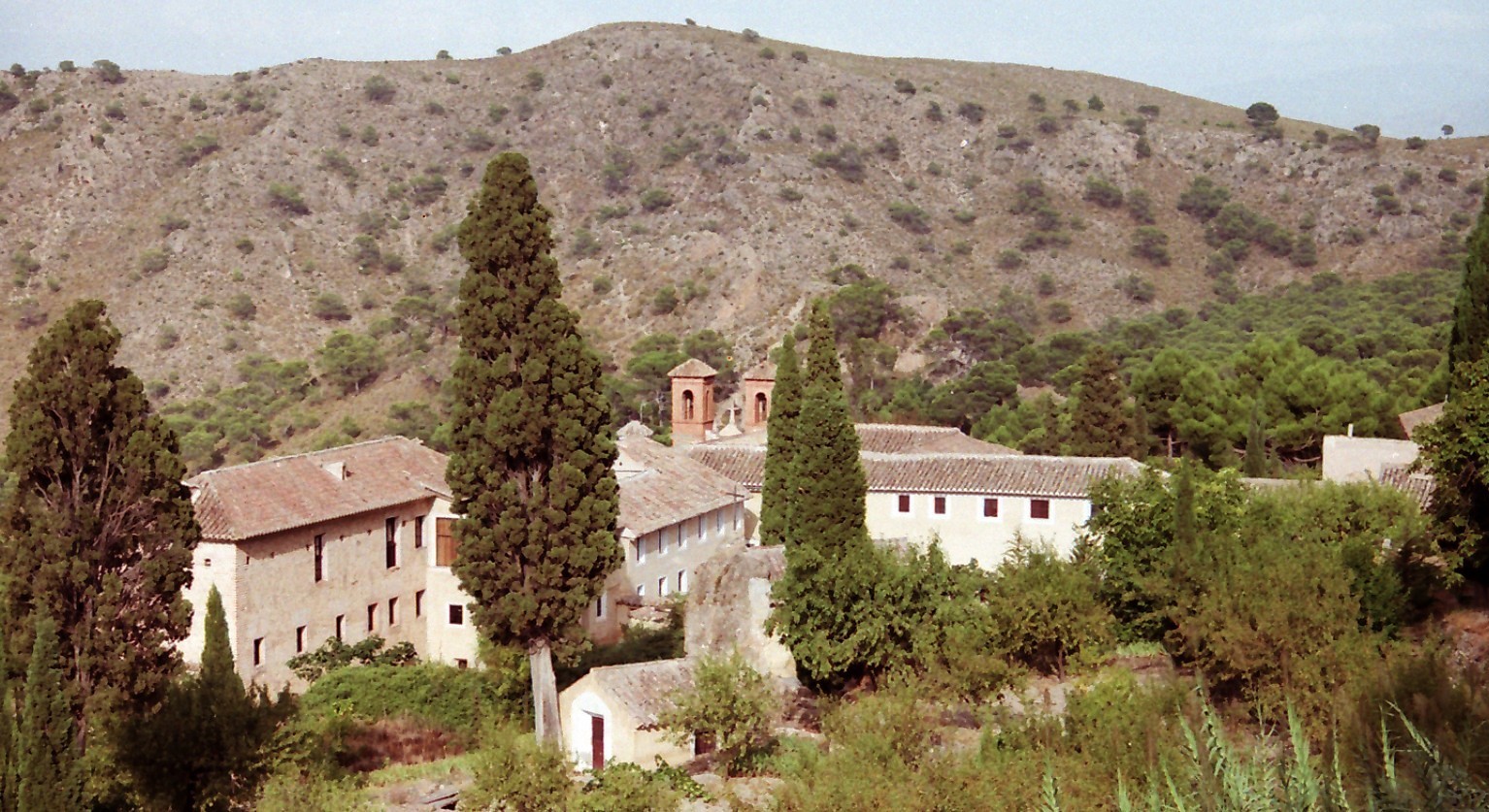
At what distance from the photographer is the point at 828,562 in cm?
2781

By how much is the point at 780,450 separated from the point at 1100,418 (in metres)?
13.5

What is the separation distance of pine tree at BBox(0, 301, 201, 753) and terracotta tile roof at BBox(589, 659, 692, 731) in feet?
25.4

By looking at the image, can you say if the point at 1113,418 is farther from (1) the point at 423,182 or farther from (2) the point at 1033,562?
(1) the point at 423,182

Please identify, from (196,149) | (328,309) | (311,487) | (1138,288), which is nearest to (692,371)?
(311,487)

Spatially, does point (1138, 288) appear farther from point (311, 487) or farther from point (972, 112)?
point (311, 487)

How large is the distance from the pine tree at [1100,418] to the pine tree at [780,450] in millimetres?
11631

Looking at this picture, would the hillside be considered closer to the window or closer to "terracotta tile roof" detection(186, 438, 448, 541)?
"terracotta tile roof" detection(186, 438, 448, 541)

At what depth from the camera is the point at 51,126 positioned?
100562 mm

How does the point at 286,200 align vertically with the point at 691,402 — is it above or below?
above

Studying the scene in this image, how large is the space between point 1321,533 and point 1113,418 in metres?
19.3

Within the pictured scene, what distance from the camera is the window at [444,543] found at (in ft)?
126

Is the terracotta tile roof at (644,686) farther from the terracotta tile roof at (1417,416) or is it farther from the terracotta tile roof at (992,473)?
the terracotta tile roof at (1417,416)

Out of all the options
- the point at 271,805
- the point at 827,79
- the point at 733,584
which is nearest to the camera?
the point at 271,805

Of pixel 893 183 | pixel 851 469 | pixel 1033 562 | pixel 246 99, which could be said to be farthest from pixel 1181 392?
pixel 246 99
